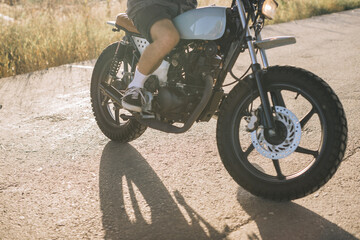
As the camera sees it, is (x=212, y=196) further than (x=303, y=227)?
Yes

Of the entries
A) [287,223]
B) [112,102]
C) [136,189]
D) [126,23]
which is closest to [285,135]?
[287,223]

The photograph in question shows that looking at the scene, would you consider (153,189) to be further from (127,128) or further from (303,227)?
(303,227)

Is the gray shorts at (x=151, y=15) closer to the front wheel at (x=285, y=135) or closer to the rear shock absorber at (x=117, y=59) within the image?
the rear shock absorber at (x=117, y=59)

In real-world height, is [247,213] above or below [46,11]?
below

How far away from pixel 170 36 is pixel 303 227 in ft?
5.18

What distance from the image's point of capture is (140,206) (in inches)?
120

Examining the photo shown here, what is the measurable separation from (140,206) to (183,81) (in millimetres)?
1011

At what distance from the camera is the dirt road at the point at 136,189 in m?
2.75

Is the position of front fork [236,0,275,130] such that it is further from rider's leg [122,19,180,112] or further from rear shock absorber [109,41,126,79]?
rear shock absorber [109,41,126,79]

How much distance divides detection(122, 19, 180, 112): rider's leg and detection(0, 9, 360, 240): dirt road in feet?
2.04

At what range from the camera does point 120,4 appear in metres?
11.4

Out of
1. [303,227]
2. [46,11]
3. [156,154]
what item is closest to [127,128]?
[156,154]

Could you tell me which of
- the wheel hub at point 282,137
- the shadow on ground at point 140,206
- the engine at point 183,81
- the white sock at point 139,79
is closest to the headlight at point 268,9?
the engine at point 183,81

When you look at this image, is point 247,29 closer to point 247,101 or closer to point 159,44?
point 247,101
